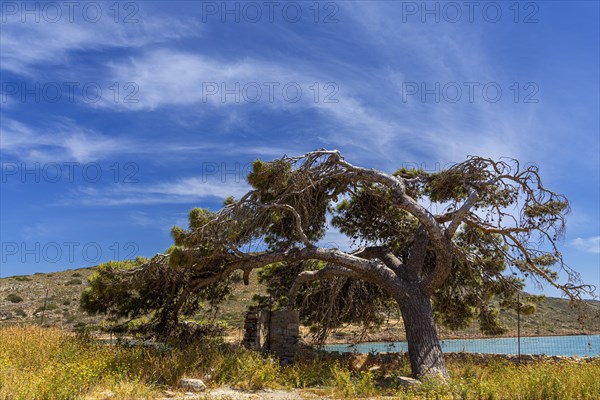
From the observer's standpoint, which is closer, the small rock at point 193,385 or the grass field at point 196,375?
the grass field at point 196,375

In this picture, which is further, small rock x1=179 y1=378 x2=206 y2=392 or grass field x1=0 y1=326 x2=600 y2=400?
small rock x1=179 y1=378 x2=206 y2=392

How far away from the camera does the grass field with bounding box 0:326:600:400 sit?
9016 mm

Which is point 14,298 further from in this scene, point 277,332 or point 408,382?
point 408,382

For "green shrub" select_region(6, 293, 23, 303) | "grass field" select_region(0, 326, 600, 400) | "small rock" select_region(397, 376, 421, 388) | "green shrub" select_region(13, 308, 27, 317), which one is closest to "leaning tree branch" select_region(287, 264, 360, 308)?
"grass field" select_region(0, 326, 600, 400)

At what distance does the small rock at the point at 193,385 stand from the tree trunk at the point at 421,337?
18.0 ft

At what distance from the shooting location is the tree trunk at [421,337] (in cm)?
1276

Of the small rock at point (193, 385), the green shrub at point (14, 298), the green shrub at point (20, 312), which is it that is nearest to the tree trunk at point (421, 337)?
the small rock at point (193, 385)

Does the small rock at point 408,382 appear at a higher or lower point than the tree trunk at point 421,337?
lower

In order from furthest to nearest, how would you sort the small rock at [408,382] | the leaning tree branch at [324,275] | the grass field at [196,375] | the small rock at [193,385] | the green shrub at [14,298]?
the green shrub at [14,298], the leaning tree branch at [324,275], the small rock at [408,382], the small rock at [193,385], the grass field at [196,375]

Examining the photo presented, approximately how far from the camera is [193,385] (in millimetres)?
10422

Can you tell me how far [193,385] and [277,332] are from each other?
4.61m

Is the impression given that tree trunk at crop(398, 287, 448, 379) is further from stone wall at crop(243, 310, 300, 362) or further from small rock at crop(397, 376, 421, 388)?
stone wall at crop(243, 310, 300, 362)

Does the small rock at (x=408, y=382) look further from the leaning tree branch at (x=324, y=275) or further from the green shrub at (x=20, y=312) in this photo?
the green shrub at (x=20, y=312)

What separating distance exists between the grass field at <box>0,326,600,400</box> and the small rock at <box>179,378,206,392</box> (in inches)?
11.1
